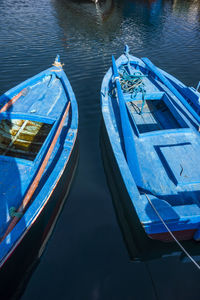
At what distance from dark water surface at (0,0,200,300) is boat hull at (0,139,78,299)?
24 cm

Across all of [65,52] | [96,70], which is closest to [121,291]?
[96,70]

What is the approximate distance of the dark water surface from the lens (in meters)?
5.40

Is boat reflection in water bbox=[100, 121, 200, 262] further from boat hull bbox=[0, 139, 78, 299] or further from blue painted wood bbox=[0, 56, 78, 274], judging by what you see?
blue painted wood bbox=[0, 56, 78, 274]

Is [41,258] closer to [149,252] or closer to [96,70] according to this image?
[149,252]

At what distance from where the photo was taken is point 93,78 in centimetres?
1461

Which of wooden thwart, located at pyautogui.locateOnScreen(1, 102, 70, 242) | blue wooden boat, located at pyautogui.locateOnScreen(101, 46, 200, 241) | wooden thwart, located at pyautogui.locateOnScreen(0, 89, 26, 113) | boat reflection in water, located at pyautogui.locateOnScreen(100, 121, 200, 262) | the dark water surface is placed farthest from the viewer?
wooden thwart, located at pyautogui.locateOnScreen(0, 89, 26, 113)

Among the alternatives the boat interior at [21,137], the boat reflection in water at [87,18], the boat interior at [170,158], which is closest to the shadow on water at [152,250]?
the boat interior at [170,158]

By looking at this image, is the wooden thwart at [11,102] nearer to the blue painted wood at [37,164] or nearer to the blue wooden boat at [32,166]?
the blue wooden boat at [32,166]

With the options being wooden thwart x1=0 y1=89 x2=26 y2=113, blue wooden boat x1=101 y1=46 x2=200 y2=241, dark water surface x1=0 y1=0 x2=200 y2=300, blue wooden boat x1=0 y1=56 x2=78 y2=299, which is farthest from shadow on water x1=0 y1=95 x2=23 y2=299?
blue wooden boat x1=101 y1=46 x2=200 y2=241

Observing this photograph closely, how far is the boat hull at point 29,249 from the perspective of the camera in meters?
4.73

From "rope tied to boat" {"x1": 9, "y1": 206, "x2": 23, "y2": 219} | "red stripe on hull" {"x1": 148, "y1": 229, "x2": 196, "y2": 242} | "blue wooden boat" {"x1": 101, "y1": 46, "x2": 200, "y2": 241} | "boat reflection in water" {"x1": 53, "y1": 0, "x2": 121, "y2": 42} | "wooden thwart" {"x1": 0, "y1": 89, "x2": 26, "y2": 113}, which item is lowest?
"red stripe on hull" {"x1": 148, "y1": 229, "x2": 196, "y2": 242}

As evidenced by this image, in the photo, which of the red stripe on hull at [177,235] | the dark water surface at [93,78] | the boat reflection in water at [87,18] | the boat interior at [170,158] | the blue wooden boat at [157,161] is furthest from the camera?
the boat reflection in water at [87,18]

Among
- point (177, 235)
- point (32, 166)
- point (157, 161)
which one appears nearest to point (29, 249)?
point (32, 166)

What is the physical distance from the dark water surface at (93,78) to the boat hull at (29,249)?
240 millimetres
